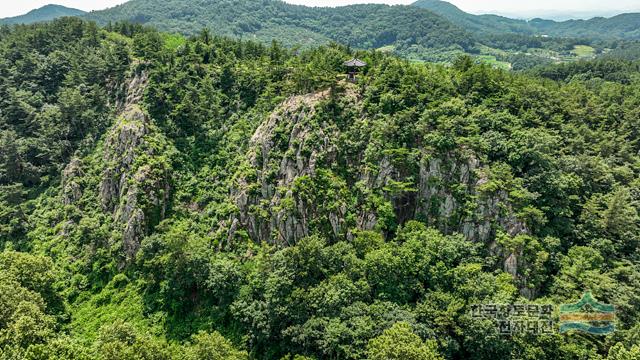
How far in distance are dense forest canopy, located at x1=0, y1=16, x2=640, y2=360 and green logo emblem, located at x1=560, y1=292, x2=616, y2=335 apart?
115 centimetres

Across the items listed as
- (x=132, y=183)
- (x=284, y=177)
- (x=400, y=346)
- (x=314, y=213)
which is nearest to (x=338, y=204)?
(x=314, y=213)

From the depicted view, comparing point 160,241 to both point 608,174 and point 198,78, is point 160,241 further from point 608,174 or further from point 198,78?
point 608,174

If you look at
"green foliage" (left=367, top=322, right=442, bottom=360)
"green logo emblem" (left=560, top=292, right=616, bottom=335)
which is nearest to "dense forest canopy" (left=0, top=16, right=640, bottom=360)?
"green foliage" (left=367, top=322, right=442, bottom=360)

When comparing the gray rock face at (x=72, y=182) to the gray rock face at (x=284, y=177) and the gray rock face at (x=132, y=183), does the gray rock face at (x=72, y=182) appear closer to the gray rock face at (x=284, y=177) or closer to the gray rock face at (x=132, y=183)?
the gray rock face at (x=132, y=183)

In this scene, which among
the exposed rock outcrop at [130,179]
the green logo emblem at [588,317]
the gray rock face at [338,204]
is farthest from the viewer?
the exposed rock outcrop at [130,179]

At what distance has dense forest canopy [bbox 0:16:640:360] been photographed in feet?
128

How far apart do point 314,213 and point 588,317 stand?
33.8 m

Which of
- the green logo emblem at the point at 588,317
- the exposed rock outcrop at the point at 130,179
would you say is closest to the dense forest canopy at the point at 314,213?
the exposed rock outcrop at the point at 130,179

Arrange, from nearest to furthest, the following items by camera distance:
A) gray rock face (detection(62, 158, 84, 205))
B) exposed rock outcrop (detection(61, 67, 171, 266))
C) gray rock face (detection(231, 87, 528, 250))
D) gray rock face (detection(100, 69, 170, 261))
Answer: gray rock face (detection(231, 87, 528, 250)) < gray rock face (detection(100, 69, 170, 261)) < exposed rock outcrop (detection(61, 67, 171, 266)) < gray rock face (detection(62, 158, 84, 205))

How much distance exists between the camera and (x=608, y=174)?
49.7m

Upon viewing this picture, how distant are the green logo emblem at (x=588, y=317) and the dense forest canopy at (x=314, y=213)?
1.15 meters

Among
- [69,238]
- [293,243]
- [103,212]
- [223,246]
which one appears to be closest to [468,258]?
[293,243]

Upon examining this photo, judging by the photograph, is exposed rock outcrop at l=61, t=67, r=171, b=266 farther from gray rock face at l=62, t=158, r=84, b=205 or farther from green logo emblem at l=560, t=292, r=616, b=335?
green logo emblem at l=560, t=292, r=616, b=335

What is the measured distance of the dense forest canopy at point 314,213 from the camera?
39.1 metres
